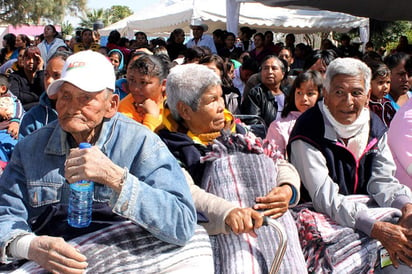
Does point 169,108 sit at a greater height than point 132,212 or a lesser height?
greater

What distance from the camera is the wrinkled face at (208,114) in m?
2.85

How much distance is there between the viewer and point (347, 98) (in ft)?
9.96

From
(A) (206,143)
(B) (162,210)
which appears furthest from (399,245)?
(B) (162,210)

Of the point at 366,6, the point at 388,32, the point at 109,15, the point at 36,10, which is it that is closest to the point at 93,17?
the point at 109,15

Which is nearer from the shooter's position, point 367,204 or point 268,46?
point 367,204

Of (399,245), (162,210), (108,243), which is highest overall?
(162,210)

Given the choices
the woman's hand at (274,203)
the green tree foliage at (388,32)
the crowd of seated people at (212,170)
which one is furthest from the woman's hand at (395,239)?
the green tree foliage at (388,32)

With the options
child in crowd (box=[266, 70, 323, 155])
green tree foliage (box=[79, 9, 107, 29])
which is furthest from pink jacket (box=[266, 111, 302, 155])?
green tree foliage (box=[79, 9, 107, 29])

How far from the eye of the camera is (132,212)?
6.34 feet

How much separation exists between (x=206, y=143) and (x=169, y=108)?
0.34 meters

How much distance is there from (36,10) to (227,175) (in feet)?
116

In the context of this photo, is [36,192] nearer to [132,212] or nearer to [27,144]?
[27,144]

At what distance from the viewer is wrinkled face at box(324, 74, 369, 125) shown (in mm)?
3039

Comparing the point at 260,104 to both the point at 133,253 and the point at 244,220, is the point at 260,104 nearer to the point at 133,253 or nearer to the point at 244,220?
the point at 244,220
